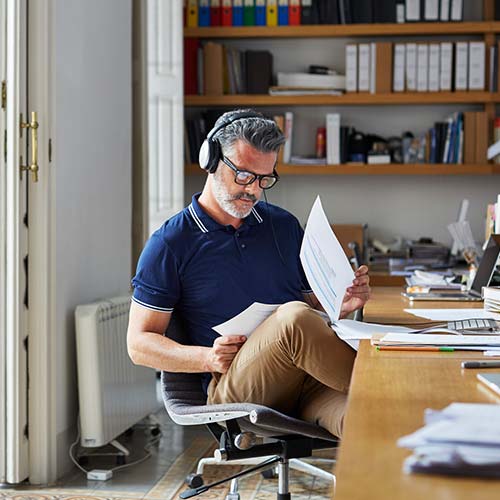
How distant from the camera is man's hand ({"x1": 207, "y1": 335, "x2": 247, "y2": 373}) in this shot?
2.16 meters

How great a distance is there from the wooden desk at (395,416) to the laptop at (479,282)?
3.57ft

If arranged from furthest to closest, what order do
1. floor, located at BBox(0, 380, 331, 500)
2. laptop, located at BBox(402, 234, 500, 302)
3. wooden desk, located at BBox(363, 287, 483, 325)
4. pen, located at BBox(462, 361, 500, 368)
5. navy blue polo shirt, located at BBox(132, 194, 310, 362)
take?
floor, located at BBox(0, 380, 331, 500)
laptop, located at BBox(402, 234, 500, 302)
navy blue polo shirt, located at BBox(132, 194, 310, 362)
wooden desk, located at BBox(363, 287, 483, 325)
pen, located at BBox(462, 361, 500, 368)

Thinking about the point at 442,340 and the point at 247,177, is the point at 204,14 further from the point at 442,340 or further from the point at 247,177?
the point at 442,340

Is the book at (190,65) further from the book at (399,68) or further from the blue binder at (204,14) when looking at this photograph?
the book at (399,68)

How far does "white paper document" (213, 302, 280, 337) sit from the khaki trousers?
1.0 inches

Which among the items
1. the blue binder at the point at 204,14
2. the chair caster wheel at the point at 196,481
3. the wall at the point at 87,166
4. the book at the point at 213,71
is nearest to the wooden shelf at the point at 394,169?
the book at the point at 213,71

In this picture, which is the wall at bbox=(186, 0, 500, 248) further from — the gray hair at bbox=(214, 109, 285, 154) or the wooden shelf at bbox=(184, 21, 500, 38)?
the gray hair at bbox=(214, 109, 285, 154)

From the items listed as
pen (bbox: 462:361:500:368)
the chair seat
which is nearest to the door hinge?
the chair seat

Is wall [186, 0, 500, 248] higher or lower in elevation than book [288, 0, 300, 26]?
lower

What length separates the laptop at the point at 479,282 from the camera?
2.81m

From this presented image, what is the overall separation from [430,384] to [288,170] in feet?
12.7

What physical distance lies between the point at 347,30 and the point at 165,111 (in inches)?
45.1

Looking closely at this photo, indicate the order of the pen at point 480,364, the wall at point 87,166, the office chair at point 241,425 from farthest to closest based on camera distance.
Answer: the wall at point 87,166
the office chair at point 241,425
the pen at point 480,364

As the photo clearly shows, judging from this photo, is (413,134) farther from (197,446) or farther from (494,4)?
(197,446)
